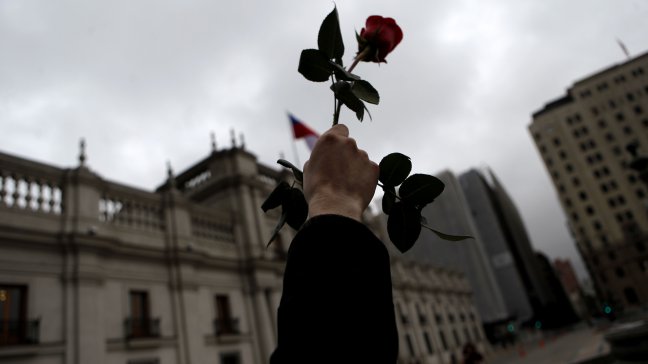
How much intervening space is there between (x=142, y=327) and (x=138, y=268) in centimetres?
179

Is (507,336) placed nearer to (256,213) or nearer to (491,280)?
(491,280)

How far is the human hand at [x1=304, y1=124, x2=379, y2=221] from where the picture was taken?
1.08 metres

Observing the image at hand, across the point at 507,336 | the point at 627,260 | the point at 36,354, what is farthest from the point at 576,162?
the point at 36,354

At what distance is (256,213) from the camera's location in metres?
18.1

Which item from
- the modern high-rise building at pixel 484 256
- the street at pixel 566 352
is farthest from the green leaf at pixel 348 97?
the modern high-rise building at pixel 484 256

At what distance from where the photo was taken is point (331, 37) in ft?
3.96

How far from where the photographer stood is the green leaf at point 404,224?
1.19m

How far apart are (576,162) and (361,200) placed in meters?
77.3

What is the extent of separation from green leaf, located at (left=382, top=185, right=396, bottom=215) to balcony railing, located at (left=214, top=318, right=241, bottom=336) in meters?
14.5

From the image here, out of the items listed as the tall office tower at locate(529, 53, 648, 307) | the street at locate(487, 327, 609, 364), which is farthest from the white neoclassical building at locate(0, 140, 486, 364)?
the tall office tower at locate(529, 53, 648, 307)

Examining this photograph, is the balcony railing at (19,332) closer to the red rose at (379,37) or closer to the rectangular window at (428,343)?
the red rose at (379,37)

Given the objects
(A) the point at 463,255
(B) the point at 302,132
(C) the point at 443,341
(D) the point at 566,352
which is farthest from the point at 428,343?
(A) the point at 463,255

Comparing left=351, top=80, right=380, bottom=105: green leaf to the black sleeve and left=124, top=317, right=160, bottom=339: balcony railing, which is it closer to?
the black sleeve

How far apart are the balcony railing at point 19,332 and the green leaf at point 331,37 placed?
11450mm
